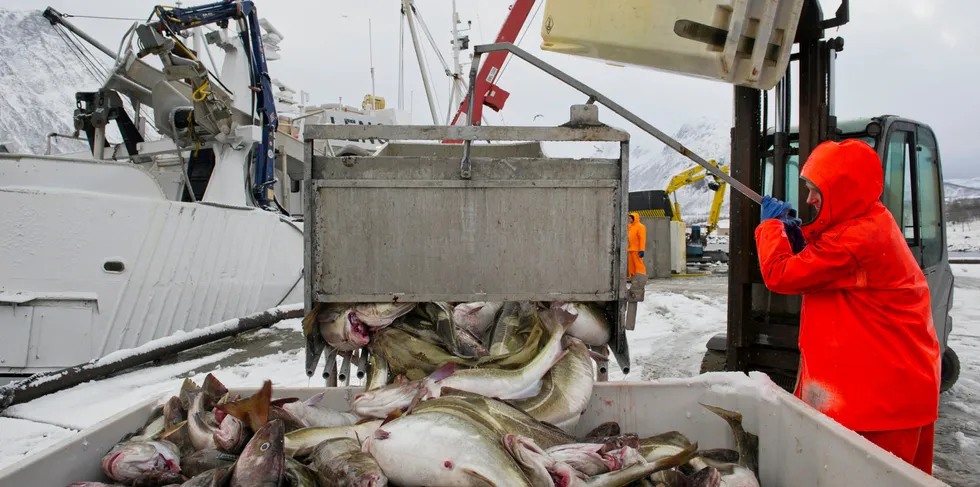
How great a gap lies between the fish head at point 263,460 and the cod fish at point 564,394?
0.86 metres

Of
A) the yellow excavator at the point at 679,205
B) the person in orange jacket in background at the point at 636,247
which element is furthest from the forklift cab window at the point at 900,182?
the yellow excavator at the point at 679,205

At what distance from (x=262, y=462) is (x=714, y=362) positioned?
3.81 m

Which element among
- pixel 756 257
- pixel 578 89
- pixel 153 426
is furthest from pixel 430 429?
pixel 756 257

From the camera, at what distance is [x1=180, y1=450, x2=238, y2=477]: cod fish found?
5.66ft

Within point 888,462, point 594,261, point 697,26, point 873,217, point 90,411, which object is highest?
point 697,26

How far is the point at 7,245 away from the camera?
16.8 ft

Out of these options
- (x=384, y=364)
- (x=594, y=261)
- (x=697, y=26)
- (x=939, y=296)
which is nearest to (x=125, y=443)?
(x=384, y=364)

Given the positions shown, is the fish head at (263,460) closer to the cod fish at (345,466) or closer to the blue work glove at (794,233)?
the cod fish at (345,466)

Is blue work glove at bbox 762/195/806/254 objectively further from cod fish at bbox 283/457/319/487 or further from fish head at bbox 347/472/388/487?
cod fish at bbox 283/457/319/487

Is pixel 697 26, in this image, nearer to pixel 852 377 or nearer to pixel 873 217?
pixel 873 217

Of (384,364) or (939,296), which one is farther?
(939,296)

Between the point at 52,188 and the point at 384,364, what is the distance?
4.75 meters

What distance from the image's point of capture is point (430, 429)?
1.59 m

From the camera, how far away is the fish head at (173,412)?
6.82ft
